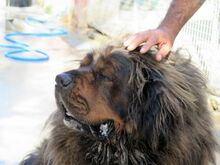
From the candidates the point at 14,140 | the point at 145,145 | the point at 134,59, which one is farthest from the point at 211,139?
the point at 14,140

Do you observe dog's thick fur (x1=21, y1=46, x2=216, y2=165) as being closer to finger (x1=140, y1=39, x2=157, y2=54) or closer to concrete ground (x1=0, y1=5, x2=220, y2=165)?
finger (x1=140, y1=39, x2=157, y2=54)

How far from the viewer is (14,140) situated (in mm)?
4254

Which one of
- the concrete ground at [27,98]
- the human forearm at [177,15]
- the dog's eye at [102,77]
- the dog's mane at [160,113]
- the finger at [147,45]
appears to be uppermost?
the human forearm at [177,15]

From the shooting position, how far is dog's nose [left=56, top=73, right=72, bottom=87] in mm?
2465

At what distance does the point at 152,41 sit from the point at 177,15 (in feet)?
1.26

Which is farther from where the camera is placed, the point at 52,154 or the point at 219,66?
the point at 219,66

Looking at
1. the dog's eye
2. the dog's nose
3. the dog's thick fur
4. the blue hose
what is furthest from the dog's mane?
the blue hose

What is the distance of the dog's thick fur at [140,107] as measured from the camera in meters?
2.52

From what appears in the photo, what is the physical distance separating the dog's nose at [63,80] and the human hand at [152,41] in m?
0.34

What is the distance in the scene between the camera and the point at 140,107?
256cm

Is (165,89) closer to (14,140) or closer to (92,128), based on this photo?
(92,128)

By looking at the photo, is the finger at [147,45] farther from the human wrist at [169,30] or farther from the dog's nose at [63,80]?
the dog's nose at [63,80]

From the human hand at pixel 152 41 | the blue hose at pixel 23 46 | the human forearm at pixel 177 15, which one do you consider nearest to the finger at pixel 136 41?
the human hand at pixel 152 41

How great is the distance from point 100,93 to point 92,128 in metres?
0.19
